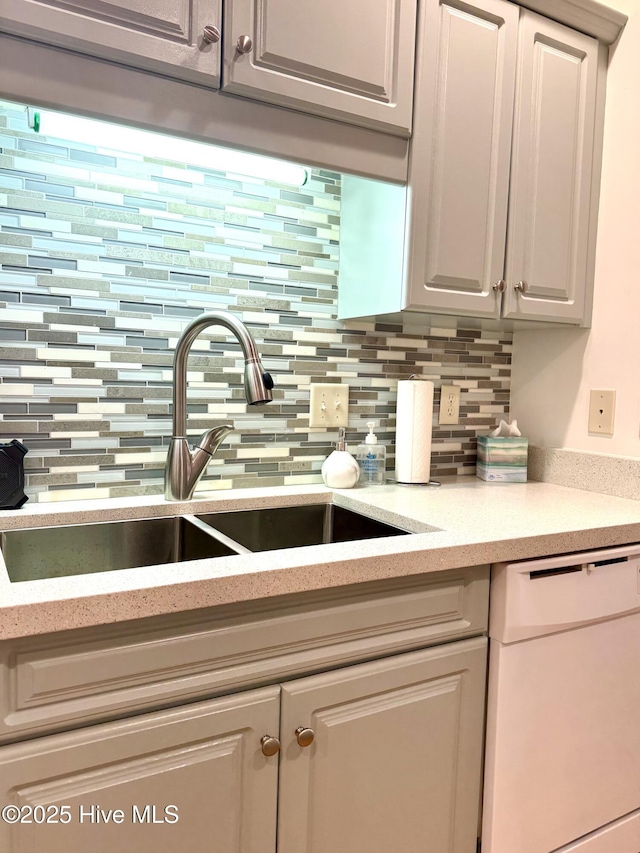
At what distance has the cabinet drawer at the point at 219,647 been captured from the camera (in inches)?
33.9

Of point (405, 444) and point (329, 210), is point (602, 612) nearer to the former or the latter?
point (405, 444)

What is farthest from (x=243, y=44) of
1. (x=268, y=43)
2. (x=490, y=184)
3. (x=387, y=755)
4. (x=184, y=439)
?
(x=387, y=755)

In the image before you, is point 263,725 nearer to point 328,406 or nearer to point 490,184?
point 328,406

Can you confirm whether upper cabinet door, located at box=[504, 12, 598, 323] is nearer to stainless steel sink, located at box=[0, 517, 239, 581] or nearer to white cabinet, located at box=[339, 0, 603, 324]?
white cabinet, located at box=[339, 0, 603, 324]

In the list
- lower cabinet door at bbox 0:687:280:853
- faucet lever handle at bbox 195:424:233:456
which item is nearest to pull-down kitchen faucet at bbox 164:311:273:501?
faucet lever handle at bbox 195:424:233:456

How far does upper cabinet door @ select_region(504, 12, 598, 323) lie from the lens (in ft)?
5.34

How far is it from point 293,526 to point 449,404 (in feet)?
2.22

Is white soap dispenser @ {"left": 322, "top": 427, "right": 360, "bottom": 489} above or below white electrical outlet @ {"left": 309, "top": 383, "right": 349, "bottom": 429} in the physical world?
below

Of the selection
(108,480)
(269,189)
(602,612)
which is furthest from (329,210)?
(602,612)

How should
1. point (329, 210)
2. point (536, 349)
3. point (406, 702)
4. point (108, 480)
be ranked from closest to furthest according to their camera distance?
point (406, 702), point (108, 480), point (329, 210), point (536, 349)

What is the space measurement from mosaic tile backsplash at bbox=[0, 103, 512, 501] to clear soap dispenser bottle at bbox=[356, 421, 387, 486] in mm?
59

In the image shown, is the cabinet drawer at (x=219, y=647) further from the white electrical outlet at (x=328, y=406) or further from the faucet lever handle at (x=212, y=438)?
the white electrical outlet at (x=328, y=406)

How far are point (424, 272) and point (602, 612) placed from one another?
88cm

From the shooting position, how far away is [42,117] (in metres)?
1.23
